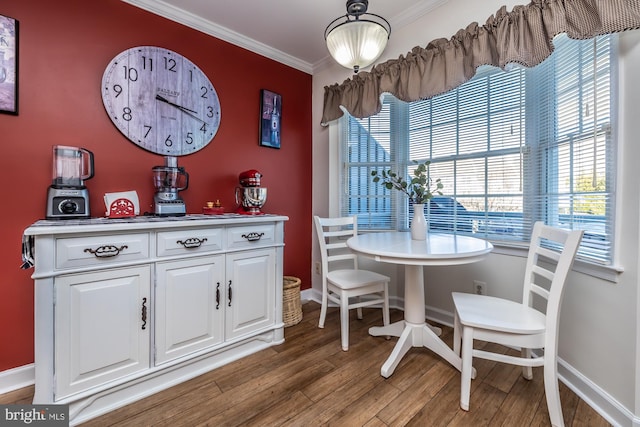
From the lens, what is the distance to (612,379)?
1362mm

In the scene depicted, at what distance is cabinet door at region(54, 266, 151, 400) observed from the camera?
1.33 metres

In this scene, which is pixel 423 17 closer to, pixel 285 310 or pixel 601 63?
pixel 601 63

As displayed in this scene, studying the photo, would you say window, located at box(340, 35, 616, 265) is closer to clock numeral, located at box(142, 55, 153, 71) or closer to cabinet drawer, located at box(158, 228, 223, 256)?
cabinet drawer, located at box(158, 228, 223, 256)

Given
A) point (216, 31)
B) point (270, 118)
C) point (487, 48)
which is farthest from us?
point (270, 118)

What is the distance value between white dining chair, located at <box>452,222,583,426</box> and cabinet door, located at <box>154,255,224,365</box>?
4.85 ft

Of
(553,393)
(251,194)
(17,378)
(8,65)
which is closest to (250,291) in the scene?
(251,194)

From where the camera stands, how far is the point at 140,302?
154 cm

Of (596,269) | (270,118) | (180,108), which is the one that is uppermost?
(270,118)

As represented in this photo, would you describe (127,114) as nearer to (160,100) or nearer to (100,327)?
(160,100)

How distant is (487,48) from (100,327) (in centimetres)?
283

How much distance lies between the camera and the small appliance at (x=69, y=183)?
158cm

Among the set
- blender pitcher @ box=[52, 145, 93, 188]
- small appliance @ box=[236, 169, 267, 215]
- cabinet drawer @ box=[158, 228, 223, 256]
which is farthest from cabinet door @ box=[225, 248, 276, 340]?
blender pitcher @ box=[52, 145, 93, 188]

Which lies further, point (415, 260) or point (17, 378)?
point (17, 378)

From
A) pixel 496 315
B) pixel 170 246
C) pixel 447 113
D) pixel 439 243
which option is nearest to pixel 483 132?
pixel 447 113
